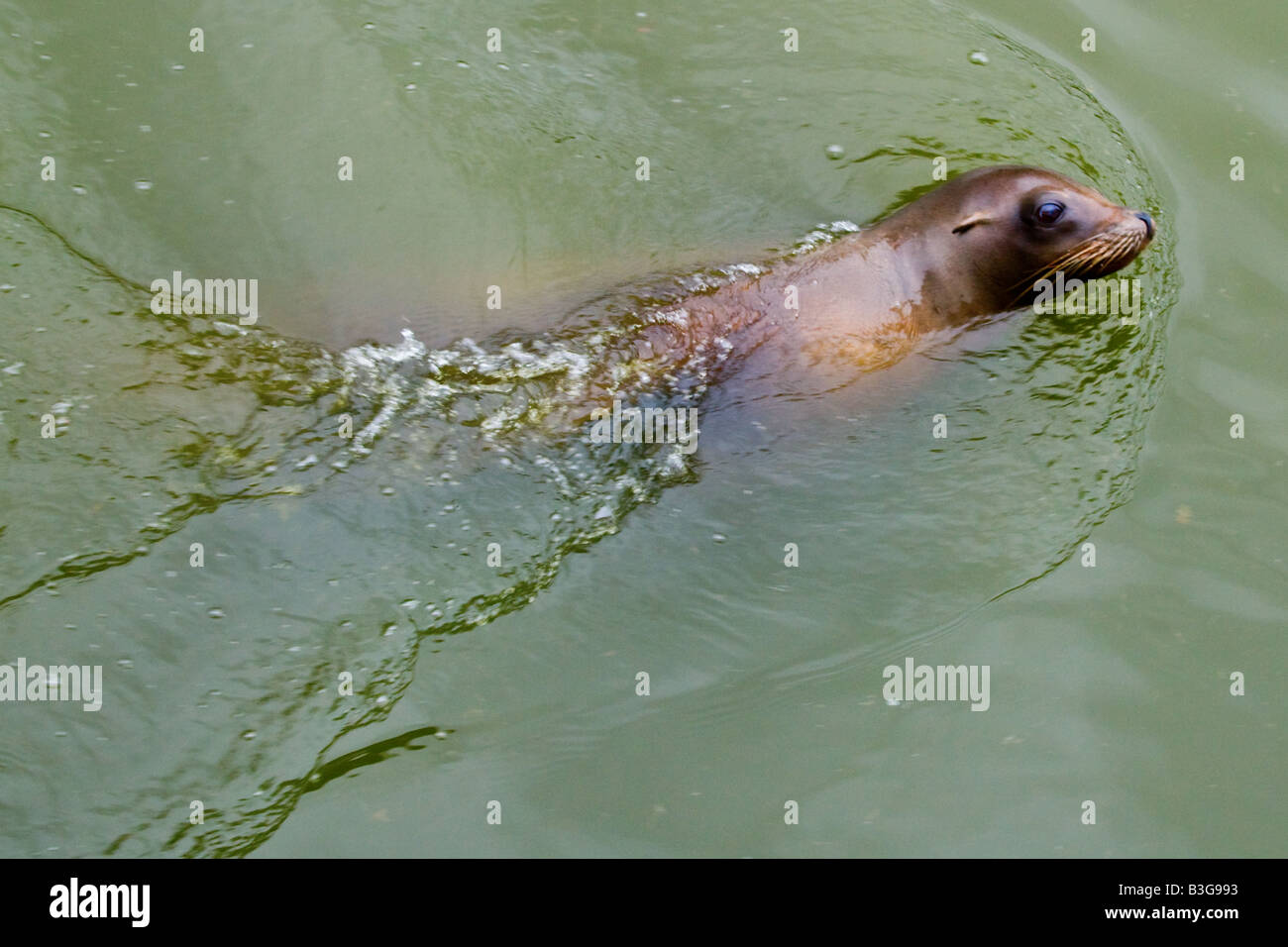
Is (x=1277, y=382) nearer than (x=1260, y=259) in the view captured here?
Yes

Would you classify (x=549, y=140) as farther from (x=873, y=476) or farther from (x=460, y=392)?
(x=873, y=476)

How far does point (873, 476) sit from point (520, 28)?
3.19 m

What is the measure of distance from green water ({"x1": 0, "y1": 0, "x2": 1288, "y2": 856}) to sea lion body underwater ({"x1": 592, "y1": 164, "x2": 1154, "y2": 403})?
18cm

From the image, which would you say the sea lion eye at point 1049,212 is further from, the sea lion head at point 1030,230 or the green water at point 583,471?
the green water at point 583,471

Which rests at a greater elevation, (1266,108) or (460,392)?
(1266,108)

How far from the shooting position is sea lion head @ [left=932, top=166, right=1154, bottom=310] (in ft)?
19.3

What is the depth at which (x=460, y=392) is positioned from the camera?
18.6 feet

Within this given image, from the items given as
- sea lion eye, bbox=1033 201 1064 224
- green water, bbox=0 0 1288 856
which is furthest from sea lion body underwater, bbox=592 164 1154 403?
green water, bbox=0 0 1288 856

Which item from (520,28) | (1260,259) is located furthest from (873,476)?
(520,28)

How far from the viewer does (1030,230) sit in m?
6.03

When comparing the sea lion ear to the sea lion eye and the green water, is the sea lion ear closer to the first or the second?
the sea lion eye

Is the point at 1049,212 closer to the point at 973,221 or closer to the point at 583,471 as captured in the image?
the point at 973,221

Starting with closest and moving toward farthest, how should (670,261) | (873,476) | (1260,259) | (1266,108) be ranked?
(873,476) < (670,261) < (1260,259) < (1266,108)

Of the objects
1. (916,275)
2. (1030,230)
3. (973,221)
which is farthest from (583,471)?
A: (1030,230)
